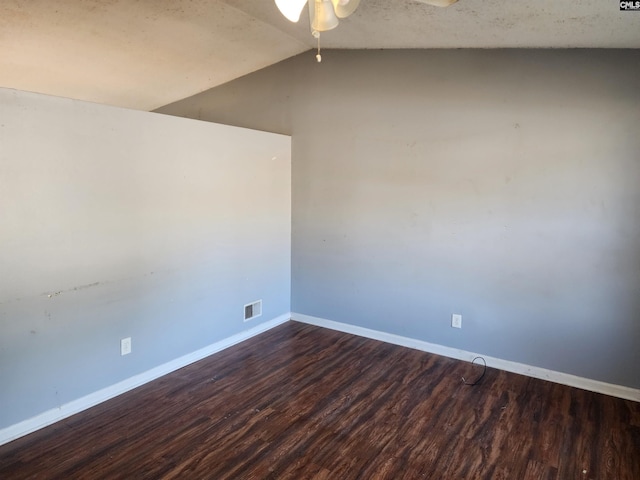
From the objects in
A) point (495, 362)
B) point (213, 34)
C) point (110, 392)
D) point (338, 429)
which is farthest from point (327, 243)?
point (110, 392)

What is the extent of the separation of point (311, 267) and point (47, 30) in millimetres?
2961

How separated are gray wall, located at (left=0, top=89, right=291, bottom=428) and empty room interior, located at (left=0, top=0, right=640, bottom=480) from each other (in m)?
0.01

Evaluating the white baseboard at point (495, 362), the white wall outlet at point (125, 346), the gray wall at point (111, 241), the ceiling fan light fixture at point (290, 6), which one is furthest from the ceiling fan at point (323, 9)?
the white baseboard at point (495, 362)

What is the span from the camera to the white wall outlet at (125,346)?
112 inches

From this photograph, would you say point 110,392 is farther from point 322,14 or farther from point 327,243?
point 322,14

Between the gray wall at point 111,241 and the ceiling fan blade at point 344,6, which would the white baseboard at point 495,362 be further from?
the ceiling fan blade at point 344,6

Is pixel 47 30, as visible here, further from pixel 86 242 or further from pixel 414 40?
pixel 414 40

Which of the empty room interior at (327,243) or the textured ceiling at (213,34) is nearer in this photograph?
the empty room interior at (327,243)

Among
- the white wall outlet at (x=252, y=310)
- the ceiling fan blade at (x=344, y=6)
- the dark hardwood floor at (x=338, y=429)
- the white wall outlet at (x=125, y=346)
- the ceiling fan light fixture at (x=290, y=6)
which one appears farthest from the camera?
the white wall outlet at (x=252, y=310)

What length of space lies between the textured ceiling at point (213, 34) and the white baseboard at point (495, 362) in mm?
2374

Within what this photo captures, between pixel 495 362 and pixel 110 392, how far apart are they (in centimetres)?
298

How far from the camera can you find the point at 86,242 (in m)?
2.59

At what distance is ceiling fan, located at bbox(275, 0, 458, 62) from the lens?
1.66 m

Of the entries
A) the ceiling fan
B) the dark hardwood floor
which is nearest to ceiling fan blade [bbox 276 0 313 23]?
the ceiling fan
